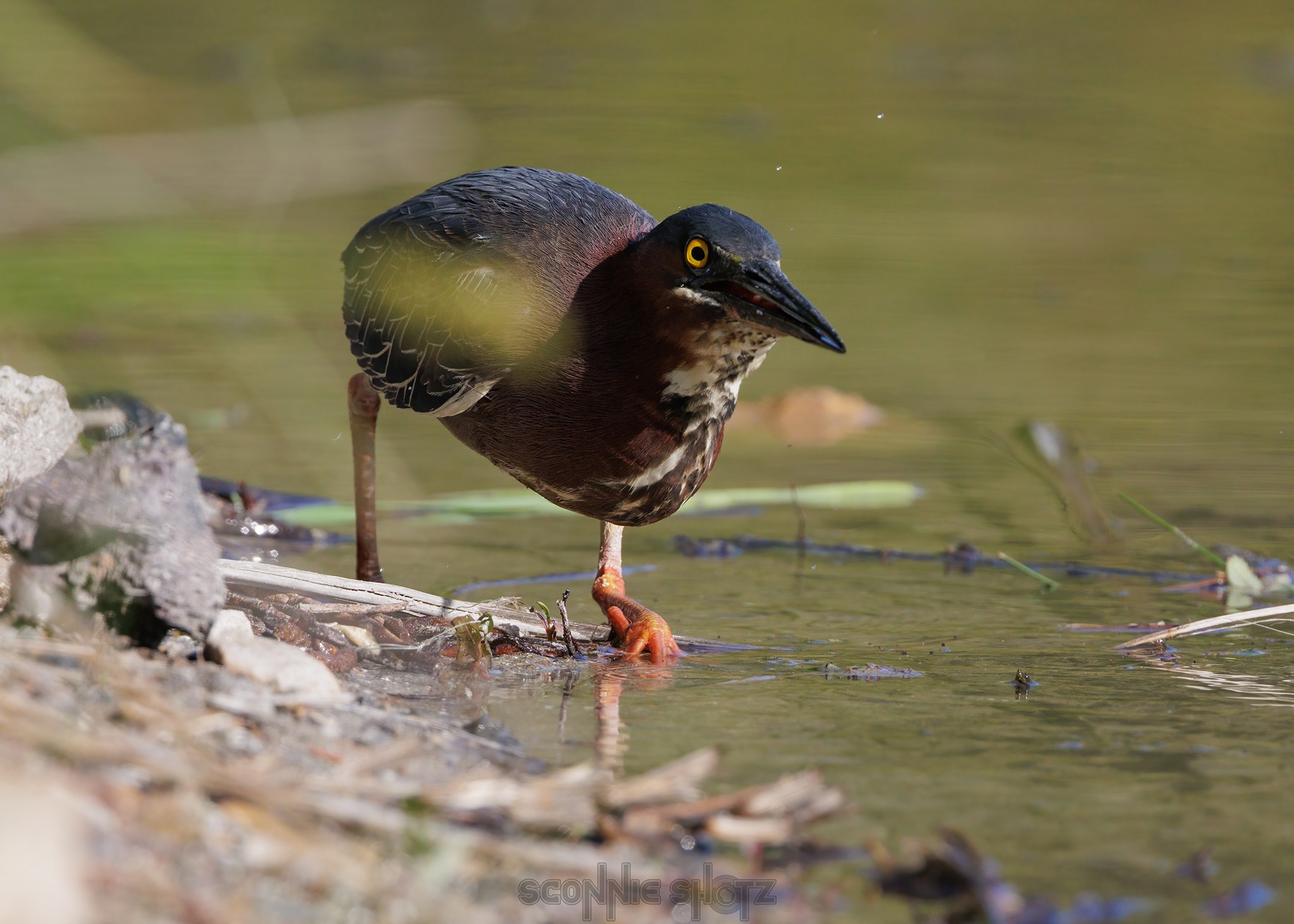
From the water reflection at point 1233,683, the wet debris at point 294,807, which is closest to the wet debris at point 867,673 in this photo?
the water reflection at point 1233,683

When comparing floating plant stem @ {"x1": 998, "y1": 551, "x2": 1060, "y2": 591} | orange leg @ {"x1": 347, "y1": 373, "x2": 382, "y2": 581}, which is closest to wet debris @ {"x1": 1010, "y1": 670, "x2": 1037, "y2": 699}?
floating plant stem @ {"x1": 998, "y1": 551, "x2": 1060, "y2": 591}

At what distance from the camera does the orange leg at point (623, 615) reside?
14.8 feet

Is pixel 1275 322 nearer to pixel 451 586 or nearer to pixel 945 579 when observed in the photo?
pixel 945 579

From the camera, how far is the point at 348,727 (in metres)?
3.20

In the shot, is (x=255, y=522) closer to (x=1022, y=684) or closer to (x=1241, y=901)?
(x=1022, y=684)

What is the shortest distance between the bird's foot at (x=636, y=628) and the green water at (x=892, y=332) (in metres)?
0.15

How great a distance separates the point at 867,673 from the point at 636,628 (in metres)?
0.72

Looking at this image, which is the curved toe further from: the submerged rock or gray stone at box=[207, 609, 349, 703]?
the submerged rock

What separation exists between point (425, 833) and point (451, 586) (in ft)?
9.12

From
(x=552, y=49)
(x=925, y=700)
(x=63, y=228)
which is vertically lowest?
(x=925, y=700)

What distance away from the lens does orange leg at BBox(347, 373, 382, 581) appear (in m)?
5.37

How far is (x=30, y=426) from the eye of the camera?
4137 millimetres

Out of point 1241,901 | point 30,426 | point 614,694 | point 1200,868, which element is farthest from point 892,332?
point 1241,901

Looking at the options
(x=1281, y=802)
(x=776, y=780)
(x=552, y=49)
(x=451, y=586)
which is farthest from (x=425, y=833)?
(x=552, y=49)
